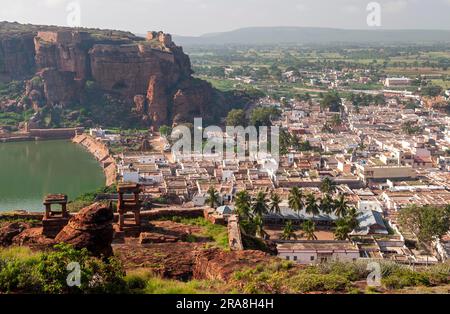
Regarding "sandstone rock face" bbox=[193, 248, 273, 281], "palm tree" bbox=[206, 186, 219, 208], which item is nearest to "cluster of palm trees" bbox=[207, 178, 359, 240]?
"palm tree" bbox=[206, 186, 219, 208]

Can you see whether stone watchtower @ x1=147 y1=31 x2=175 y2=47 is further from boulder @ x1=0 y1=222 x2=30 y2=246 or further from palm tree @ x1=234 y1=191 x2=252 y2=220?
boulder @ x1=0 y1=222 x2=30 y2=246

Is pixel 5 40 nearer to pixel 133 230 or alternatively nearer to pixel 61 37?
pixel 61 37

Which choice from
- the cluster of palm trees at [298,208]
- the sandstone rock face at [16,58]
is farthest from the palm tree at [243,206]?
the sandstone rock face at [16,58]

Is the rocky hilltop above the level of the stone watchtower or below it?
below

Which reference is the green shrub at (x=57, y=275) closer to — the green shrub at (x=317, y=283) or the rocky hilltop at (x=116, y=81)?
the green shrub at (x=317, y=283)

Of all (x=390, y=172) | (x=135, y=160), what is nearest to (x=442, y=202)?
(x=390, y=172)

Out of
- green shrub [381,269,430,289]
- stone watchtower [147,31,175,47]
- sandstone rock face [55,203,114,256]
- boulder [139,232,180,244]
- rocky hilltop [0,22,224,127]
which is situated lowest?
boulder [139,232,180,244]

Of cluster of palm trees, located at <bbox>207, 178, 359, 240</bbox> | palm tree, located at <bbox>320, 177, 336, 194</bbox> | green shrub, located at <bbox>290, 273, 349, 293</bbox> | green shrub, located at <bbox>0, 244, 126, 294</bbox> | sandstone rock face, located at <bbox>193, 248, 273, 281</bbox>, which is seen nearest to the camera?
green shrub, located at <bbox>0, 244, 126, 294</bbox>
